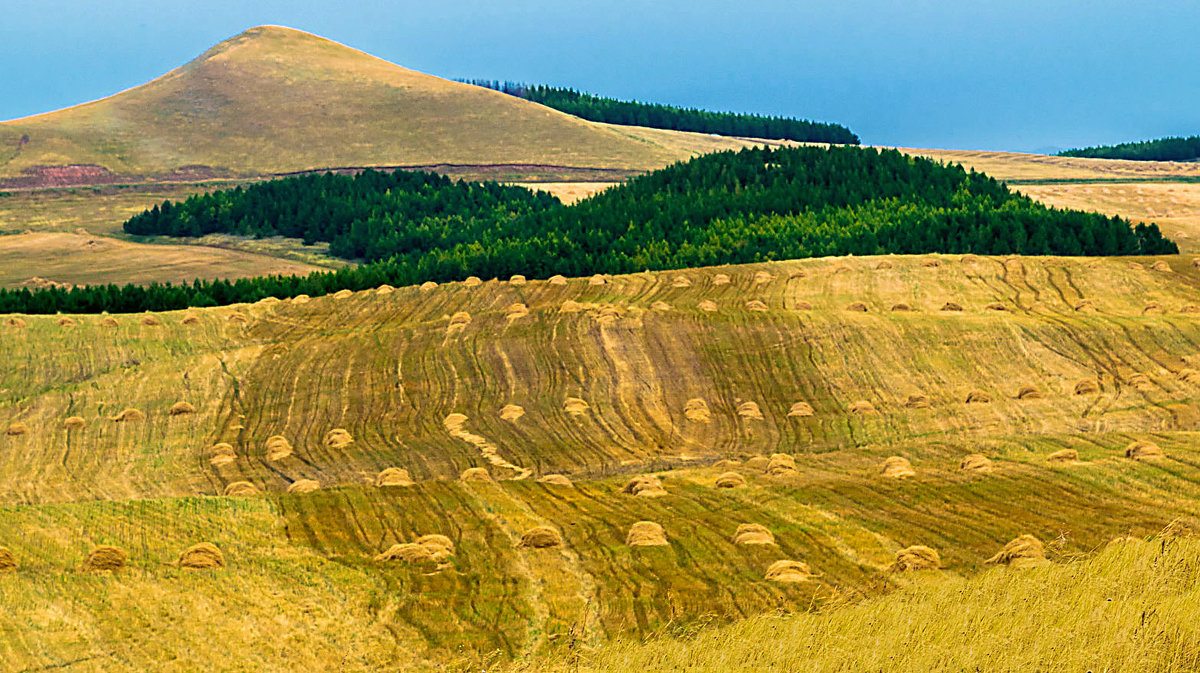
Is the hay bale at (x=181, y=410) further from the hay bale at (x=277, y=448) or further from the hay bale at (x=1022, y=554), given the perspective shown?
the hay bale at (x=1022, y=554)

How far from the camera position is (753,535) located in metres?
22.0

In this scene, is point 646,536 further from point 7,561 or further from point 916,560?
point 7,561

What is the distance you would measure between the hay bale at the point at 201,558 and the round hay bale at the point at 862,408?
23001 millimetres

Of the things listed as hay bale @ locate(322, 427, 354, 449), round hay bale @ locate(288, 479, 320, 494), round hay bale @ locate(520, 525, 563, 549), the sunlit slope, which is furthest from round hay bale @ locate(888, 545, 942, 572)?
the sunlit slope

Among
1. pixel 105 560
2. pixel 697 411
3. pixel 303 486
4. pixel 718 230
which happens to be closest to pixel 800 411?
pixel 697 411

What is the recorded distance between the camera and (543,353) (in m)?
41.9

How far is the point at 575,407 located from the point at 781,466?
10.4 metres

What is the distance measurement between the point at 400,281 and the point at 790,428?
3704 cm

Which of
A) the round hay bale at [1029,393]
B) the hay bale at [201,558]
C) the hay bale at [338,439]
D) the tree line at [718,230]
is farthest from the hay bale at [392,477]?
the tree line at [718,230]

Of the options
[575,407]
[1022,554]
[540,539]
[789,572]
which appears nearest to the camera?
[789,572]

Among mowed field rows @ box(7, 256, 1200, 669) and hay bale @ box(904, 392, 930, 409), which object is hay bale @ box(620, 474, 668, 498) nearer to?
mowed field rows @ box(7, 256, 1200, 669)

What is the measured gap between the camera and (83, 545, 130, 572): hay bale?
65.6ft

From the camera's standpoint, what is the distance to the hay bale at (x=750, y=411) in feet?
123

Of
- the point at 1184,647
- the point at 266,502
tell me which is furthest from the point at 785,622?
the point at 266,502
